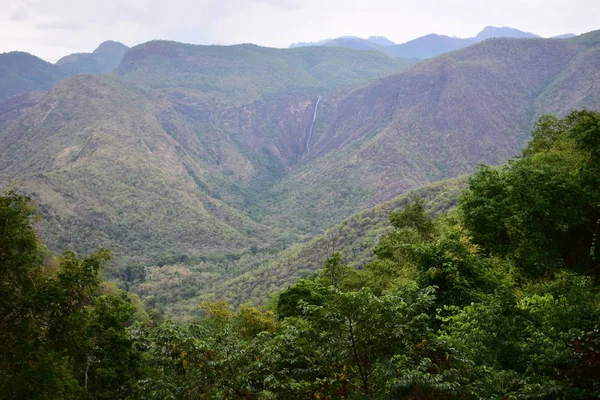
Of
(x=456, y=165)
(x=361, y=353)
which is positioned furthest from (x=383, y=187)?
(x=361, y=353)

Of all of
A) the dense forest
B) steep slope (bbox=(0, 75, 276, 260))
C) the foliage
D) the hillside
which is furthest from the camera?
steep slope (bbox=(0, 75, 276, 260))

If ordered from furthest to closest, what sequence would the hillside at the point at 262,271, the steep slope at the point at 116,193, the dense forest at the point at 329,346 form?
the steep slope at the point at 116,193 → the hillside at the point at 262,271 → the dense forest at the point at 329,346

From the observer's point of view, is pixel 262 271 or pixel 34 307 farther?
pixel 262 271

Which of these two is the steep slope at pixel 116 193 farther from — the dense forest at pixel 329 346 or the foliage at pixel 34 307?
→ the dense forest at pixel 329 346

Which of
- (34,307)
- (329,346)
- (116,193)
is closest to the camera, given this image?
(329,346)

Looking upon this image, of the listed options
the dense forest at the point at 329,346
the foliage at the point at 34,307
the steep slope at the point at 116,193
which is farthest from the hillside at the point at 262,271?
the foliage at the point at 34,307

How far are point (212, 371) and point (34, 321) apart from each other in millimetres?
4894

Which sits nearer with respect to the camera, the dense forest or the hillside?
the dense forest

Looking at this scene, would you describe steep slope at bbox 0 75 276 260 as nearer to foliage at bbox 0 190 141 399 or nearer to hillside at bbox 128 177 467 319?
hillside at bbox 128 177 467 319

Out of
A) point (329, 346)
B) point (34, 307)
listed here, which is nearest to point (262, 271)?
point (34, 307)

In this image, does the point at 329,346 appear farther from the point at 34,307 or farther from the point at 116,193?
the point at 116,193

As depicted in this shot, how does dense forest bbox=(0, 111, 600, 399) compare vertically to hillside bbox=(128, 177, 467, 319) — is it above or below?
above

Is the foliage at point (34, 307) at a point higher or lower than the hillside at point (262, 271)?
higher

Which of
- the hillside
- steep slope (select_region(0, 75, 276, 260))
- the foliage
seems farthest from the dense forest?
steep slope (select_region(0, 75, 276, 260))
